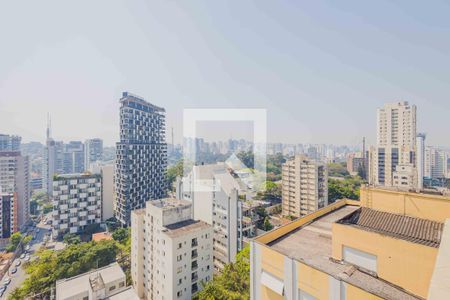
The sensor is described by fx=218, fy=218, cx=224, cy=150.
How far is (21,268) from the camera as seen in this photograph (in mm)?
9422

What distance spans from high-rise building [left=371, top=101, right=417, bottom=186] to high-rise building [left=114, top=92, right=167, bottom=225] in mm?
14774

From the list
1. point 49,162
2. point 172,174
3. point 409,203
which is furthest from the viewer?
point 49,162

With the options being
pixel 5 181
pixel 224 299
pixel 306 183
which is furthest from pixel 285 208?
pixel 5 181

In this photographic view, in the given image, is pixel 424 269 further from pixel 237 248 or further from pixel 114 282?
pixel 114 282

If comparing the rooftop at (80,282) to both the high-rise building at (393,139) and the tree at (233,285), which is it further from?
the high-rise building at (393,139)

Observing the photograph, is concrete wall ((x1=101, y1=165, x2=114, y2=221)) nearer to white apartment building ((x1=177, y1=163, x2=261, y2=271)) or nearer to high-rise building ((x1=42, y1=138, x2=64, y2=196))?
white apartment building ((x1=177, y1=163, x2=261, y2=271))

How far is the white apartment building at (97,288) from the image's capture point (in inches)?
196

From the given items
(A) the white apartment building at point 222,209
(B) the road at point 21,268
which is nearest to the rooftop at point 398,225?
(A) the white apartment building at point 222,209

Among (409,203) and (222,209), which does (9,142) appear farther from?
(409,203)

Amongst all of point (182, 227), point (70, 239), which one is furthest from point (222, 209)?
point (70, 239)

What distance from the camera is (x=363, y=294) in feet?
4.38

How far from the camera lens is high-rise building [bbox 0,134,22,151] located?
61.5 feet

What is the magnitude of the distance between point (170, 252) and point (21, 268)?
9073mm

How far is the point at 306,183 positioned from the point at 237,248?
558cm
